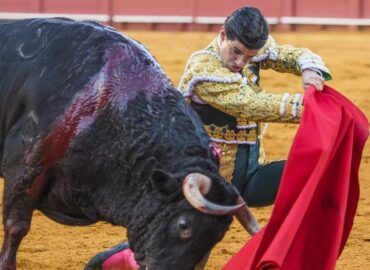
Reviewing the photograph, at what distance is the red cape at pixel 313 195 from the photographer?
405 cm

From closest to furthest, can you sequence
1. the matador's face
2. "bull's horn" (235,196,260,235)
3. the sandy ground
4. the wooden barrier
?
"bull's horn" (235,196,260,235) → the matador's face → the sandy ground → the wooden barrier

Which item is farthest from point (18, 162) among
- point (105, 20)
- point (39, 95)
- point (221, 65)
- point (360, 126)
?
point (105, 20)

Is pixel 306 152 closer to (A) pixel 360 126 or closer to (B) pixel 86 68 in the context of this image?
(A) pixel 360 126

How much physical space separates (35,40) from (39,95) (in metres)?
0.30

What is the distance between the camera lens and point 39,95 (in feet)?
13.7

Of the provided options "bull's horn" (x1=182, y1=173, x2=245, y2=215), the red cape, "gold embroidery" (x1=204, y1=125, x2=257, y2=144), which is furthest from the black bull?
"gold embroidery" (x1=204, y1=125, x2=257, y2=144)

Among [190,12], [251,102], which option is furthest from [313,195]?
[190,12]

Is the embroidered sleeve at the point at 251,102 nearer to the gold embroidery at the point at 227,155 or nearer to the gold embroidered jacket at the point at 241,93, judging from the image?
the gold embroidered jacket at the point at 241,93

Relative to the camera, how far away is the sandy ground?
5480 millimetres

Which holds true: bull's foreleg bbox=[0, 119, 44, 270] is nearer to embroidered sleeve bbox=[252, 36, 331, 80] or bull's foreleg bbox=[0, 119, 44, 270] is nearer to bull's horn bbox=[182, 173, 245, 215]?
bull's horn bbox=[182, 173, 245, 215]

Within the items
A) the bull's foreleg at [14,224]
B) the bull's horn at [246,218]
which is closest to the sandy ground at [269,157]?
the bull's foreleg at [14,224]

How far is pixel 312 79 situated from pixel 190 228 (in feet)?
2.94

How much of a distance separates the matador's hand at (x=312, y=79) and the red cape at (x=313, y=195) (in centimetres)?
4

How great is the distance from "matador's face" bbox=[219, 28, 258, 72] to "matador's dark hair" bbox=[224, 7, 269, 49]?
3 centimetres
